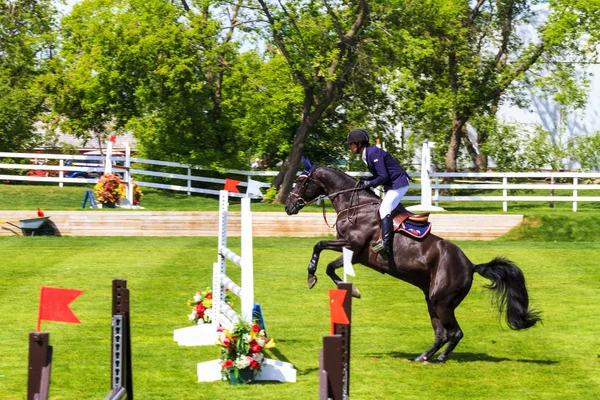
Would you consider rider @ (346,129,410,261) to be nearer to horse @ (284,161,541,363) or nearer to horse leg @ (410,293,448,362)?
horse @ (284,161,541,363)

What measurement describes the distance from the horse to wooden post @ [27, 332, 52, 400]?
4758 millimetres

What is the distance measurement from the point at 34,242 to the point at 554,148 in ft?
62.2

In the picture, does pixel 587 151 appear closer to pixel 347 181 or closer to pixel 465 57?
pixel 465 57

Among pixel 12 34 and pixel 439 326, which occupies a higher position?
pixel 12 34

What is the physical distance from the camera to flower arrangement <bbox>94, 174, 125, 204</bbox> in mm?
25125

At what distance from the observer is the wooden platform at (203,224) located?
74.0 ft

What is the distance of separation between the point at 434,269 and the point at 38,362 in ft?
19.3

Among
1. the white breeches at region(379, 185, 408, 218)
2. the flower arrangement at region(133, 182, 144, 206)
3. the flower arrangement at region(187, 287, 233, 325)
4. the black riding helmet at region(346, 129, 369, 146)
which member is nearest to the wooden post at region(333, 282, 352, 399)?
the white breeches at region(379, 185, 408, 218)

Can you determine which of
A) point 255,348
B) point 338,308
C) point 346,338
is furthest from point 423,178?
point 346,338

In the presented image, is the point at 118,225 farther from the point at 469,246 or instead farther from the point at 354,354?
the point at 354,354

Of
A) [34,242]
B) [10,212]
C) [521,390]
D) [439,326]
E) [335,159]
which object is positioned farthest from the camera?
[335,159]

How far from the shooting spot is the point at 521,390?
8.77 m

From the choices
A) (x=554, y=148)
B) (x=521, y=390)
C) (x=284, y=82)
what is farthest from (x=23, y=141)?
(x=521, y=390)

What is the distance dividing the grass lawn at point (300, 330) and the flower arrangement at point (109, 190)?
19.0 ft
